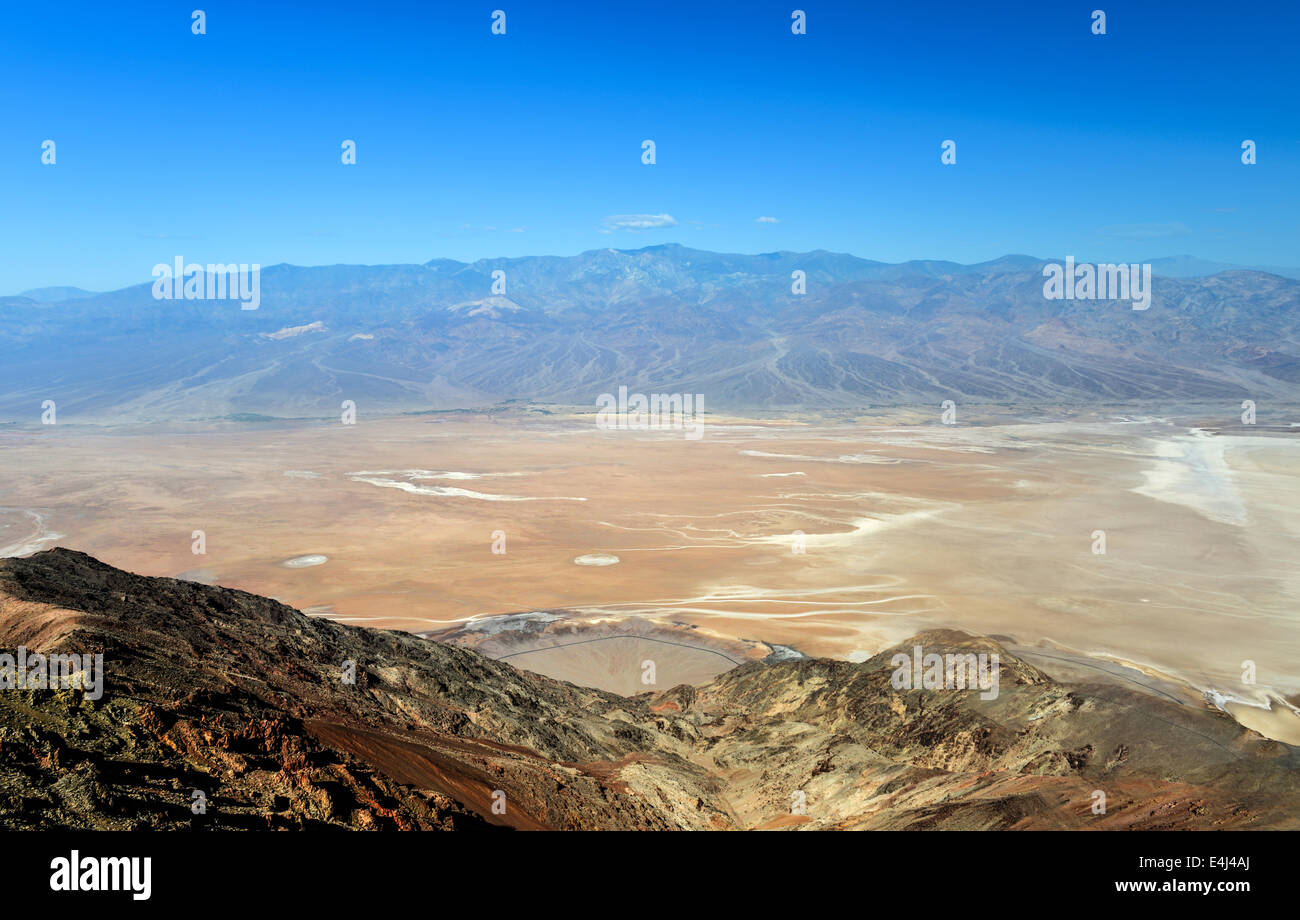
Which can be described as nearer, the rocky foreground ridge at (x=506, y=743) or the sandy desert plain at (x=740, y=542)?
the rocky foreground ridge at (x=506, y=743)

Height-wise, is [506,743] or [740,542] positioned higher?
[506,743]

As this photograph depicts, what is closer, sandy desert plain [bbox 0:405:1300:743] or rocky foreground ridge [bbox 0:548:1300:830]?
rocky foreground ridge [bbox 0:548:1300:830]

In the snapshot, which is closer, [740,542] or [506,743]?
[506,743]
